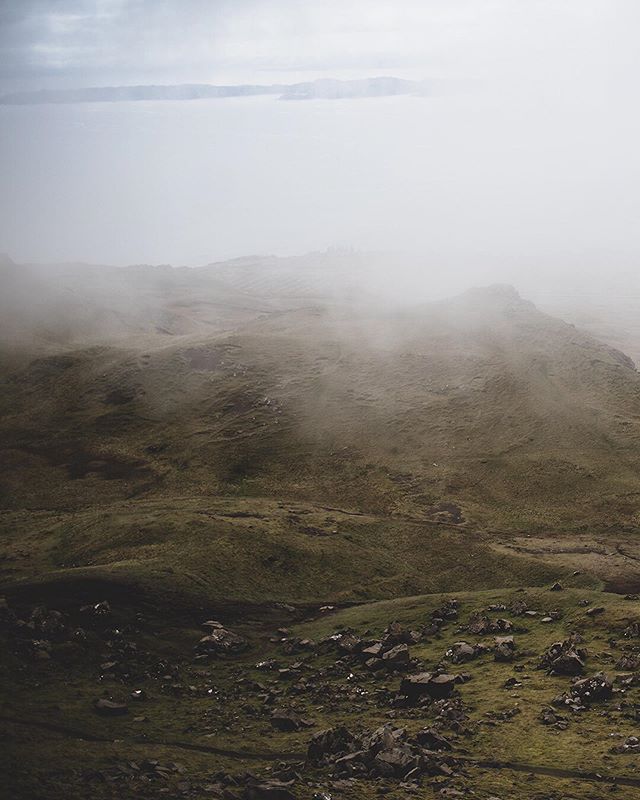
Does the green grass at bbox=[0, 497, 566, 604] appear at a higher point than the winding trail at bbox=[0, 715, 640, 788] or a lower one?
lower

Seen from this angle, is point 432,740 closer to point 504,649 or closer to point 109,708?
point 504,649

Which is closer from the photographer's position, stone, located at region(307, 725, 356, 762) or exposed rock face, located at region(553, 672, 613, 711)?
stone, located at region(307, 725, 356, 762)

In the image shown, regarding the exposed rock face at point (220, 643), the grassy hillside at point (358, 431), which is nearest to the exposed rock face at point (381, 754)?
the exposed rock face at point (220, 643)

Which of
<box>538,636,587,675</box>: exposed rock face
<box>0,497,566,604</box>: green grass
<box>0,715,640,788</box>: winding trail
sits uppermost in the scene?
<box>0,715,640,788</box>: winding trail

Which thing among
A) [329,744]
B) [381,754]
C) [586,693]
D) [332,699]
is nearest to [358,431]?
[332,699]

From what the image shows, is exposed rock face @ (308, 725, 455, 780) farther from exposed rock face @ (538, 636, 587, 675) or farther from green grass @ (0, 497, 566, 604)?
green grass @ (0, 497, 566, 604)

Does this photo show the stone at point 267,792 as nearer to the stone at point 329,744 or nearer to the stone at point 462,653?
the stone at point 329,744

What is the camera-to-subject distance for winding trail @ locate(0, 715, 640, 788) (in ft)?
165

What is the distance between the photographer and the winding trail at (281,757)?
50.3 meters

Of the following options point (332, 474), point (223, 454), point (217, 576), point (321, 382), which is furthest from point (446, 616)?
point (321, 382)

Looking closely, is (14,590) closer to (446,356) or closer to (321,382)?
(321,382)

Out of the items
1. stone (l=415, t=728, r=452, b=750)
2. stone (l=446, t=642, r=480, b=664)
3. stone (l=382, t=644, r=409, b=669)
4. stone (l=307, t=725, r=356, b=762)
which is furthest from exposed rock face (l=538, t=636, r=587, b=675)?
stone (l=307, t=725, r=356, b=762)

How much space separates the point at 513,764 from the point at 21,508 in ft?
337

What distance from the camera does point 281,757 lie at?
54.0 m
